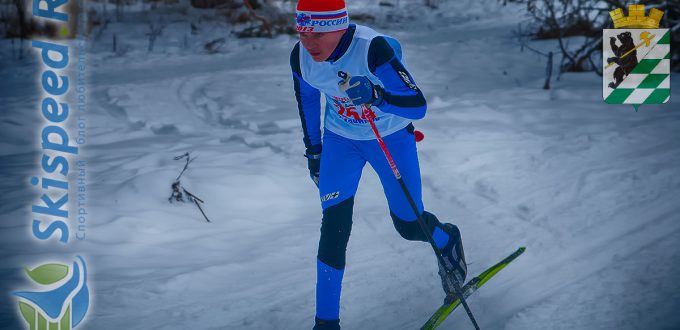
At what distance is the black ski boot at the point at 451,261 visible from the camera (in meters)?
Result: 3.62

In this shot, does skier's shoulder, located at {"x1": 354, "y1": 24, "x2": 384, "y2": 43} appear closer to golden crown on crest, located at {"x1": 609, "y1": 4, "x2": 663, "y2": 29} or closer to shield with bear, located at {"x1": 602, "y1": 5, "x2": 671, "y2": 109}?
shield with bear, located at {"x1": 602, "y1": 5, "x2": 671, "y2": 109}

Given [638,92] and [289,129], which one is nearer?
[289,129]

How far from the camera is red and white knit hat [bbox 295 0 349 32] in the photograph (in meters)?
2.95

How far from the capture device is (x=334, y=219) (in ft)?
10.6

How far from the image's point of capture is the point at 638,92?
8023mm

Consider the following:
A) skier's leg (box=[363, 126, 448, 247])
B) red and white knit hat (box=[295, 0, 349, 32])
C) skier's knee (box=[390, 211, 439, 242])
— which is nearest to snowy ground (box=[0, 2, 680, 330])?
skier's knee (box=[390, 211, 439, 242])

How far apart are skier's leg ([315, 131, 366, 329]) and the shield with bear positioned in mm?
5798

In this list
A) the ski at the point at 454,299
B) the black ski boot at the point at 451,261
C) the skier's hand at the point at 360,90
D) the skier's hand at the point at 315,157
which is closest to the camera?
the skier's hand at the point at 360,90

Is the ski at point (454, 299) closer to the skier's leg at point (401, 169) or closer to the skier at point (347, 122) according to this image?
the skier at point (347, 122)

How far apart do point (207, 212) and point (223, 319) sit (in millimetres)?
1631

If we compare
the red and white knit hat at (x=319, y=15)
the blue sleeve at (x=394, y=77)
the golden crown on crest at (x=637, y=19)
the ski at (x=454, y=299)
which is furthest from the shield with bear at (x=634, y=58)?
the red and white knit hat at (x=319, y=15)

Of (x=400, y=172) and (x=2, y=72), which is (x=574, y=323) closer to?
(x=400, y=172)

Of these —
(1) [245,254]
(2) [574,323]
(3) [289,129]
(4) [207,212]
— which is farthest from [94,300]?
(3) [289,129]

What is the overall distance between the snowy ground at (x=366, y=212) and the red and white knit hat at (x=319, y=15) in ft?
6.01
